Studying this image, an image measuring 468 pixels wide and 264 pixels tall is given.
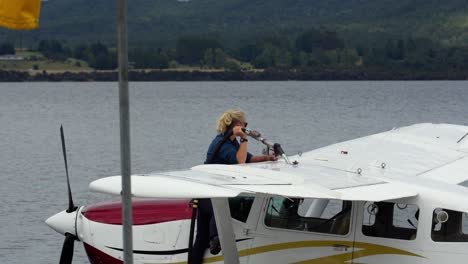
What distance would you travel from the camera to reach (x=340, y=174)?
10.6 meters

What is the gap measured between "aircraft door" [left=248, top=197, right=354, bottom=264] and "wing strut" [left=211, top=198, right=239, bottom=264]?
309mm

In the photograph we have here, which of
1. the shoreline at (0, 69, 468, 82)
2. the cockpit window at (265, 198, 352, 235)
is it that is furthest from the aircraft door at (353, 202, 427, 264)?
the shoreline at (0, 69, 468, 82)

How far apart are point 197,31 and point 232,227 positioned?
6527 inches

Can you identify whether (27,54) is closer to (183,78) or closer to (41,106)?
(183,78)

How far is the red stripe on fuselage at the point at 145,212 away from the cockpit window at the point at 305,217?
0.93 m

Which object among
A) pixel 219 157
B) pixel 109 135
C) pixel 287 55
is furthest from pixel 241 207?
pixel 287 55

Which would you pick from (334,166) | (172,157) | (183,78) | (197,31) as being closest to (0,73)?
(183,78)

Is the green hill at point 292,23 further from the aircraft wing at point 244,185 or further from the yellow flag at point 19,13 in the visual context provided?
the yellow flag at point 19,13

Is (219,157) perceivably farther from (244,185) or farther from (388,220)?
(388,220)

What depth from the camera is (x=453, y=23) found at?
14638 cm

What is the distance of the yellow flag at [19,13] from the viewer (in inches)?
280

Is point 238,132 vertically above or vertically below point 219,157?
above

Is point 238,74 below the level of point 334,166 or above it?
below

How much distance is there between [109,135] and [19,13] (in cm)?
4188
